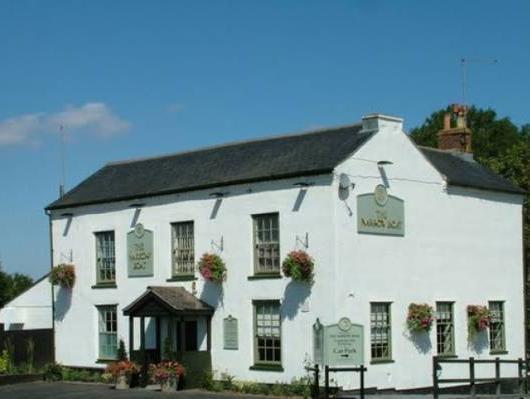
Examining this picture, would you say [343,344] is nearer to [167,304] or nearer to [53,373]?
[167,304]

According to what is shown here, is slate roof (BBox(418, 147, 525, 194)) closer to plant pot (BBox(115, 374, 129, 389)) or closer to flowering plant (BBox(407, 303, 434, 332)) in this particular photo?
flowering plant (BBox(407, 303, 434, 332))

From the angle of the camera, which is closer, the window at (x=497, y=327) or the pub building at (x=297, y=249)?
the pub building at (x=297, y=249)

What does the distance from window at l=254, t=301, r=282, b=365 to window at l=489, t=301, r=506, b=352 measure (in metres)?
7.64

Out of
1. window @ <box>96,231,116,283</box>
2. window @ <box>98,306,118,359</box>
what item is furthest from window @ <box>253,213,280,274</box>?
window @ <box>98,306,118,359</box>

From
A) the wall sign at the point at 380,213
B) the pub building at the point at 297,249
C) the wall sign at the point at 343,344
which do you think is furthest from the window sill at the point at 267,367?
the wall sign at the point at 380,213

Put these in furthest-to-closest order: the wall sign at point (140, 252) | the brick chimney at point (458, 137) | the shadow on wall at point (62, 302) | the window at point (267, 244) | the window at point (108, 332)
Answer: the brick chimney at point (458, 137), the shadow on wall at point (62, 302), the window at point (108, 332), the wall sign at point (140, 252), the window at point (267, 244)

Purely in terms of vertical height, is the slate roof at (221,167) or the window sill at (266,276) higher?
the slate roof at (221,167)

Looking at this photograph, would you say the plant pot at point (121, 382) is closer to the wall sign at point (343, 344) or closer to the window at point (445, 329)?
the wall sign at point (343, 344)

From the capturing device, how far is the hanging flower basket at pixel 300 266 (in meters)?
26.0

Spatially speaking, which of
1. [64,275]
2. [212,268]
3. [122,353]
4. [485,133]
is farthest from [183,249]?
[485,133]

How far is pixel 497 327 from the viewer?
1241 inches

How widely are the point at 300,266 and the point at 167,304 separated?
437cm

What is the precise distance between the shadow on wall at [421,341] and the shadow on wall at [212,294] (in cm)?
533

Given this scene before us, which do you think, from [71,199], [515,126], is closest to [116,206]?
[71,199]
